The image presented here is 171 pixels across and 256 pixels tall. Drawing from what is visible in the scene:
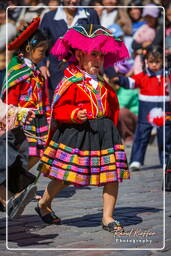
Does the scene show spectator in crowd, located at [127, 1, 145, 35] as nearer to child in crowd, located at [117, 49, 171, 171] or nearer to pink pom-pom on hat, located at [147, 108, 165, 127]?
child in crowd, located at [117, 49, 171, 171]

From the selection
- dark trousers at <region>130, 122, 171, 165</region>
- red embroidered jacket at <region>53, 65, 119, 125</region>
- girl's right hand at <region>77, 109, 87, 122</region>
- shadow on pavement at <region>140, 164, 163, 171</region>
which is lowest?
shadow on pavement at <region>140, 164, 163, 171</region>

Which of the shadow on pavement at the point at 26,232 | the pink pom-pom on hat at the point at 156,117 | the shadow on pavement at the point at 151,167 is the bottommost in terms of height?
the shadow on pavement at the point at 151,167

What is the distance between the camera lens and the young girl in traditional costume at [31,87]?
21.6 feet

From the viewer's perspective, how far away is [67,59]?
18.8 ft

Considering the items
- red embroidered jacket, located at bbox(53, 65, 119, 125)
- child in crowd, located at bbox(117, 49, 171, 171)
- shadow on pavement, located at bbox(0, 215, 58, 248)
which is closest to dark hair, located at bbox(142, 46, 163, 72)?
child in crowd, located at bbox(117, 49, 171, 171)

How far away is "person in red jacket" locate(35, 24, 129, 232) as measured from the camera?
5.39 m

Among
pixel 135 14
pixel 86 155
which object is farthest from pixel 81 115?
pixel 135 14

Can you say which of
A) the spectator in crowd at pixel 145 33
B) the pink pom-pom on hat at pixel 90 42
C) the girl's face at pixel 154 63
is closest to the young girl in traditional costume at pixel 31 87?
the pink pom-pom on hat at pixel 90 42

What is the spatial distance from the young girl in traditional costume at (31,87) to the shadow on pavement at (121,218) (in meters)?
1.01

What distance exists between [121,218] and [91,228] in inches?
20.1

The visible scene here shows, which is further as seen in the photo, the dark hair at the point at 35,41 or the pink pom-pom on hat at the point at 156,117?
the pink pom-pom on hat at the point at 156,117

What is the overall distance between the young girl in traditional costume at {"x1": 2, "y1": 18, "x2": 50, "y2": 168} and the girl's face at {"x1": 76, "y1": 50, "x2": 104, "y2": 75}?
101 cm

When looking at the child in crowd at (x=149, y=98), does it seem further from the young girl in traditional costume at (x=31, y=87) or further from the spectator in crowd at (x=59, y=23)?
the young girl in traditional costume at (x=31, y=87)

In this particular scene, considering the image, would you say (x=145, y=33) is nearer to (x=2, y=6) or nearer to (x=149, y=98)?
(x=149, y=98)
